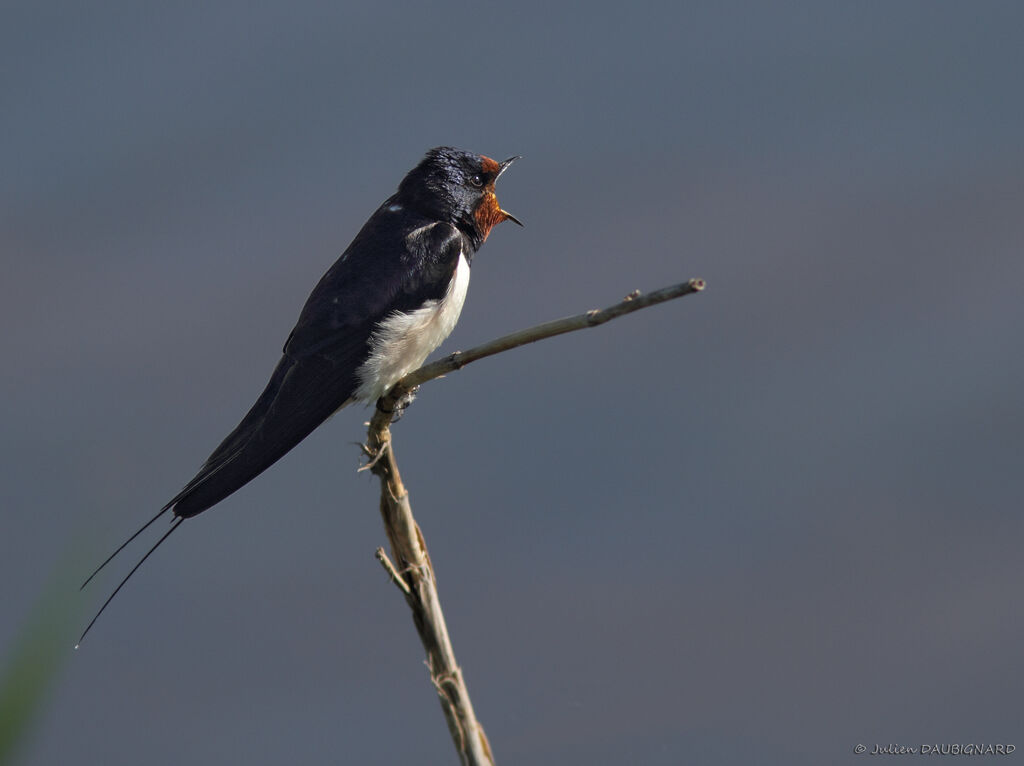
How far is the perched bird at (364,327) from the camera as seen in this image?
81.2 inches

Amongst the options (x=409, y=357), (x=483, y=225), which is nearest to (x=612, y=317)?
(x=409, y=357)

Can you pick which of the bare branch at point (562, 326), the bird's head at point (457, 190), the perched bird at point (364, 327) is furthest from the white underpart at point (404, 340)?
the bare branch at point (562, 326)

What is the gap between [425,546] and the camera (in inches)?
67.8

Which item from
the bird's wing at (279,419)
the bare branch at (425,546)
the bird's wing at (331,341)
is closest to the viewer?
the bare branch at (425,546)

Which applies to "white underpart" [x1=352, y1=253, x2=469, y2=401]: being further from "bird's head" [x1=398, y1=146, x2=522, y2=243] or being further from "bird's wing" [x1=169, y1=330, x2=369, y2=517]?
"bird's head" [x1=398, y1=146, x2=522, y2=243]

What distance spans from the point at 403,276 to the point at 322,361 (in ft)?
0.84

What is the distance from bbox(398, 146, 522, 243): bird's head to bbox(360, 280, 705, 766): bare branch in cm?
66

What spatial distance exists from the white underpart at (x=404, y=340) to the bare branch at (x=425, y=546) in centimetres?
24

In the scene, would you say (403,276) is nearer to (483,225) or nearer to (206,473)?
(483,225)

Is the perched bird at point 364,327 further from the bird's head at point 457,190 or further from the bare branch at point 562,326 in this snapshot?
the bare branch at point 562,326

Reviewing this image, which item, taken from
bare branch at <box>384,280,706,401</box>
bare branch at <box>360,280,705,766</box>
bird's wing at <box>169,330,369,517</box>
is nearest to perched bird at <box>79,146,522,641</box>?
bird's wing at <box>169,330,369,517</box>

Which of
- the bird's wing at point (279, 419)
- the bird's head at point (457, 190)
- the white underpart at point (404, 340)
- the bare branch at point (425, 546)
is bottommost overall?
the bare branch at point (425, 546)

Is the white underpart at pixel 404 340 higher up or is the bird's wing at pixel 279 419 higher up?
the white underpart at pixel 404 340

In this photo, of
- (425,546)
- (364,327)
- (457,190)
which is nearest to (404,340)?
(364,327)
